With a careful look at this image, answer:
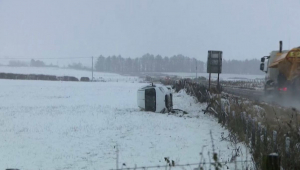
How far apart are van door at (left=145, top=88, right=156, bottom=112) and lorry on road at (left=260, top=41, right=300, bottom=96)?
6.59 metres

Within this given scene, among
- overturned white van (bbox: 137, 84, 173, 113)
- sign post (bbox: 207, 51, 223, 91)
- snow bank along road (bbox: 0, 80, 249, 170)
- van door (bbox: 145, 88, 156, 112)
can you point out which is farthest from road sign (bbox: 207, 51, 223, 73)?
snow bank along road (bbox: 0, 80, 249, 170)

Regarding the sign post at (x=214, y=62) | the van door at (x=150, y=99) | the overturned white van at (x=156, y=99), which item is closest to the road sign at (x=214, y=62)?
the sign post at (x=214, y=62)

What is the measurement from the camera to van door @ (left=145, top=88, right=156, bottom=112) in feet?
56.8

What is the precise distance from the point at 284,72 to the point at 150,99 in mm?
7058

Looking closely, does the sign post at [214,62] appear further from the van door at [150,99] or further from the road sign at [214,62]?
the van door at [150,99]

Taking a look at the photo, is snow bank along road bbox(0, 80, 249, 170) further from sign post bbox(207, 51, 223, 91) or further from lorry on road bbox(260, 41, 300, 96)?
sign post bbox(207, 51, 223, 91)

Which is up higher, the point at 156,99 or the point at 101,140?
the point at 156,99

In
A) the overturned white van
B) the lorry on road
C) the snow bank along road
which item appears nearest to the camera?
the snow bank along road

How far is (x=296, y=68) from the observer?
50.9ft

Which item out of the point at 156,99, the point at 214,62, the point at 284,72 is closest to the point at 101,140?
the point at 156,99

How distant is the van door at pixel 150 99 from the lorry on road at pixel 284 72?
6589 mm

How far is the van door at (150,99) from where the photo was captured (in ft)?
56.8

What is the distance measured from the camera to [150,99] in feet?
57.2

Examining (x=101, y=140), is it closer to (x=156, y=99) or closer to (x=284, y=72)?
(x=156, y=99)
